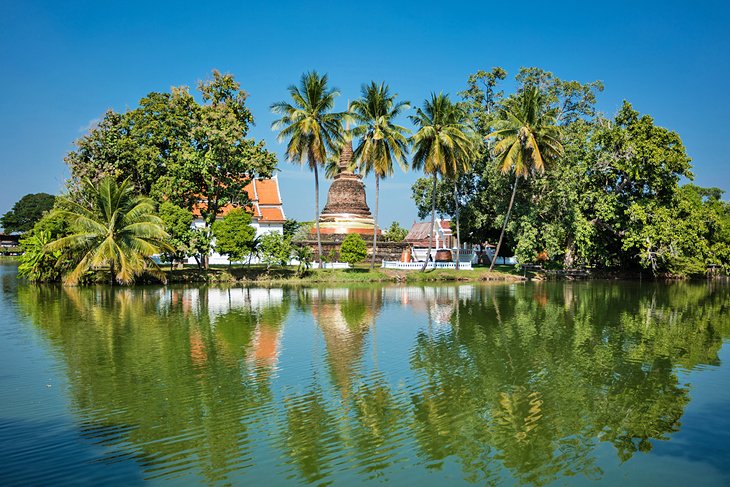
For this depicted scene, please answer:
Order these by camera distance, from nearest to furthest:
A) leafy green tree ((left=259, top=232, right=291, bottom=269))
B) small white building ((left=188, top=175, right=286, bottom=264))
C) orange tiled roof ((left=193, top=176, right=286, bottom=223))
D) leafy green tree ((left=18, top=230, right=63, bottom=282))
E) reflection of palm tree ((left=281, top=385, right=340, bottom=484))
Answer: reflection of palm tree ((left=281, top=385, right=340, bottom=484))
leafy green tree ((left=18, top=230, right=63, bottom=282))
leafy green tree ((left=259, top=232, right=291, bottom=269))
small white building ((left=188, top=175, right=286, bottom=264))
orange tiled roof ((left=193, top=176, right=286, bottom=223))

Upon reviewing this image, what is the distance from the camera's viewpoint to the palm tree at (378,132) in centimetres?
3472

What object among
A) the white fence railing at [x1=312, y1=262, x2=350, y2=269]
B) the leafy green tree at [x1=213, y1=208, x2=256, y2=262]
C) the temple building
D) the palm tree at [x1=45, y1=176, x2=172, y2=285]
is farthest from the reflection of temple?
the temple building

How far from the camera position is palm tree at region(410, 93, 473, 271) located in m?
34.6

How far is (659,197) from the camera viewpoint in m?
38.9

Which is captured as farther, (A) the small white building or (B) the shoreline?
(A) the small white building

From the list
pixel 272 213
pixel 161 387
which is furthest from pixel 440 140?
pixel 161 387

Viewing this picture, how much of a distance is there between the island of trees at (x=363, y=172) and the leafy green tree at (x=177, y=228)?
76 millimetres

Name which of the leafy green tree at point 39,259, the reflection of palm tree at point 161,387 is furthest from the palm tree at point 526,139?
the leafy green tree at point 39,259

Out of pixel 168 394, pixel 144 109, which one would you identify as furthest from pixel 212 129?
pixel 168 394

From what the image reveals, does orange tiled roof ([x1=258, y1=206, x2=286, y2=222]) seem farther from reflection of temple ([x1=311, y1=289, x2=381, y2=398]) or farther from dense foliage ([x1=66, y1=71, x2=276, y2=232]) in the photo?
reflection of temple ([x1=311, y1=289, x2=381, y2=398])

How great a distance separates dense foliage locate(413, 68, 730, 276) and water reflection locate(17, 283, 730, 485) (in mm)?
17819

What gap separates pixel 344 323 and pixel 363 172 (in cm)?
1985

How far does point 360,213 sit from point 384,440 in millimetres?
41768

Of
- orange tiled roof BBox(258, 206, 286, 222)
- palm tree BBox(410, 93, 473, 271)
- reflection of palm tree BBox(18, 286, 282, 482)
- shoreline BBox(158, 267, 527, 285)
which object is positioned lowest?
reflection of palm tree BBox(18, 286, 282, 482)
